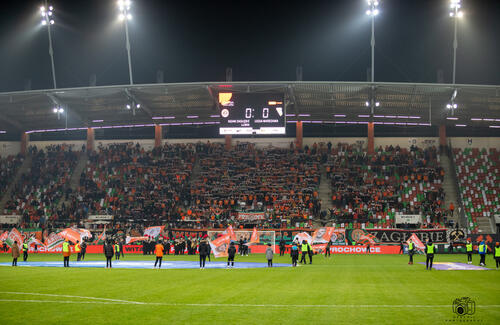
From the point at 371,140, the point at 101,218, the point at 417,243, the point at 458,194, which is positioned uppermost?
the point at 371,140

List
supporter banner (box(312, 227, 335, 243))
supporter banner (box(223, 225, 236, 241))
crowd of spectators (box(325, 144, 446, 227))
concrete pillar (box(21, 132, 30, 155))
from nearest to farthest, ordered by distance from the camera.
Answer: supporter banner (box(223, 225, 236, 241)) → supporter banner (box(312, 227, 335, 243)) → crowd of spectators (box(325, 144, 446, 227)) → concrete pillar (box(21, 132, 30, 155))

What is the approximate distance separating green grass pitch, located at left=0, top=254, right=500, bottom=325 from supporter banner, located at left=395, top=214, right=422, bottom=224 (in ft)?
87.5

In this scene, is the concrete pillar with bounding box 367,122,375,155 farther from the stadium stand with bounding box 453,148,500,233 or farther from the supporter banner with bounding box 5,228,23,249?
the supporter banner with bounding box 5,228,23,249

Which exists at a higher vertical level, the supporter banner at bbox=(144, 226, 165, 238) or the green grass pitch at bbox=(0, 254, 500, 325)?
the green grass pitch at bbox=(0, 254, 500, 325)

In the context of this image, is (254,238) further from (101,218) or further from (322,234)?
(101,218)

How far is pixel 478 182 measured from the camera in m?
56.4

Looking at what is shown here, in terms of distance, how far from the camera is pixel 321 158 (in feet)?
197

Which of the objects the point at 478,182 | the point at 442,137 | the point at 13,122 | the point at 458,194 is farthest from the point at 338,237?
the point at 13,122

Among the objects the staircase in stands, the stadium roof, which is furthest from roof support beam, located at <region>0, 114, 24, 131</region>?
the staircase in stands

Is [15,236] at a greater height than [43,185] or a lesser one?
lesser

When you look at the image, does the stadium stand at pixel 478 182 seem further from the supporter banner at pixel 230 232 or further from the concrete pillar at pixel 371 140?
the supporter banner at pixel 230 232

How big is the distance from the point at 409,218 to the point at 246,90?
67.2 ft

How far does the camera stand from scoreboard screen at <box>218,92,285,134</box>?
41656 mm

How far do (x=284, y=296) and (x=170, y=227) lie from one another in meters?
36.4
